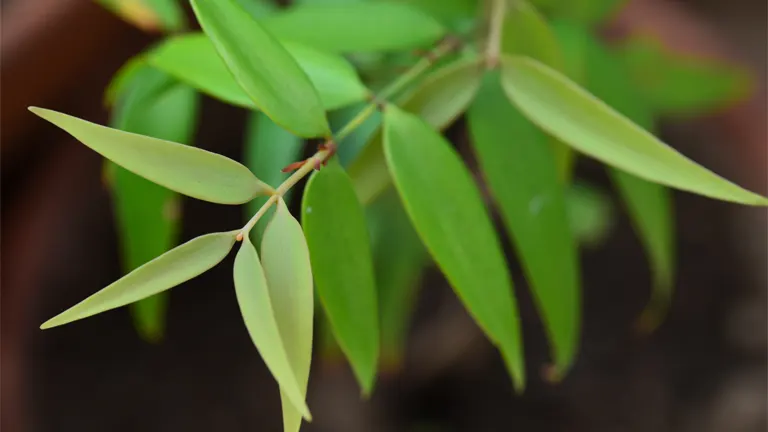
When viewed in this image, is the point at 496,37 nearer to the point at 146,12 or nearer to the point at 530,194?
the point at 530,194

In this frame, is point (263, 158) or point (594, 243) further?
point (594, 243)

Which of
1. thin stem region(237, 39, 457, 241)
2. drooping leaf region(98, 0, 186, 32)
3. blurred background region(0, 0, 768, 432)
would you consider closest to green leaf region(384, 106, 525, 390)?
thin stem region(237, 39, 457, 241)

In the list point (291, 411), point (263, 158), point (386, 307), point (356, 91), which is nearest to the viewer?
point (291, 411)

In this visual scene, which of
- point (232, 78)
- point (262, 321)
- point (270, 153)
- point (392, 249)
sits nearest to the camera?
point (262, 321)

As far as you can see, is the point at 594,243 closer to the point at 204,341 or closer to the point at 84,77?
the point at 204,341

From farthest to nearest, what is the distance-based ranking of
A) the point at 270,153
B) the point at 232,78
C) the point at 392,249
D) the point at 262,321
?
the point at 392,249 → the point at 270,153 → the point at 232,78 → the point at 262,321

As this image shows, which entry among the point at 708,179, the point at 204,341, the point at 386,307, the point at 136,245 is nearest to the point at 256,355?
the point at 204,341

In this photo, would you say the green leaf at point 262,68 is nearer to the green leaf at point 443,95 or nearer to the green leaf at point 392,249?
the green leaf at point 443,95

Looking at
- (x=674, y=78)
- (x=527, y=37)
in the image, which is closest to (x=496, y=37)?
(x=527, y=37)
